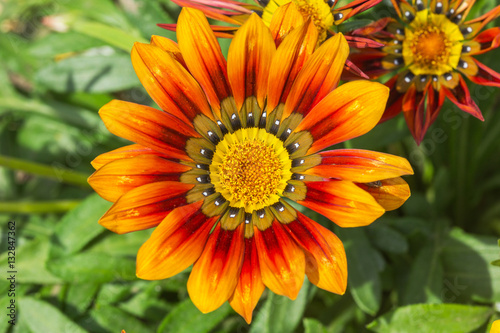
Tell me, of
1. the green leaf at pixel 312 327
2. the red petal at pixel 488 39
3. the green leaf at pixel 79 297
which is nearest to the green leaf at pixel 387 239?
the green leaf at pixel 312 327

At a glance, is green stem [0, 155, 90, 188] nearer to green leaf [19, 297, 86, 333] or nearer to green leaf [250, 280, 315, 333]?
green leaf [19, 297, 86, 333]

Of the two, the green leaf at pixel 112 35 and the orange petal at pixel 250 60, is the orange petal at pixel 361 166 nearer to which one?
the orange petal at pixel 250 60

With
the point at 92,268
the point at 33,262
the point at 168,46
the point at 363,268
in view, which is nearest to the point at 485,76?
the point at 363,268

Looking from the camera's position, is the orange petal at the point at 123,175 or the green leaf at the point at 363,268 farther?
the green leaf at the point at 363,268

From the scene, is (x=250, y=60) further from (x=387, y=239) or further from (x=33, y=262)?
(x=33, y=262)

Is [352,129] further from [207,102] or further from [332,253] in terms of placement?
[207,102]

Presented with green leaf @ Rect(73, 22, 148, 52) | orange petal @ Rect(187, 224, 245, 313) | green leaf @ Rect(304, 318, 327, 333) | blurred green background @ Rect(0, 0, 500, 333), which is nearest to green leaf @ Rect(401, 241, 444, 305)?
blurred green background @ Rect(0, 0, 500, 333)

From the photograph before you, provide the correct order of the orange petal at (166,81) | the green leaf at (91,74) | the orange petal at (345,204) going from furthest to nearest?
the green leaf at (91,74)
the orange petal at (166,81)
the orange petal at (345,204)
